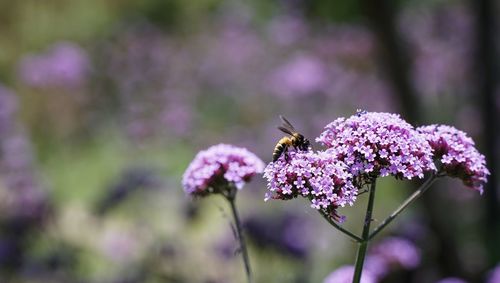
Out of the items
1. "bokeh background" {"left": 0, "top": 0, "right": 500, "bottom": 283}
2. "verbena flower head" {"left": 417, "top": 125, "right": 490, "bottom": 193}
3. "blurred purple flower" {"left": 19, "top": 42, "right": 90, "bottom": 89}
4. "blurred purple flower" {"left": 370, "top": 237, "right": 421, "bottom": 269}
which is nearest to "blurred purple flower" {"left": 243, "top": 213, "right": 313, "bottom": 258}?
"bokeh background" {"left": 0, "top": 0, "right": 500, "bottom": 283}

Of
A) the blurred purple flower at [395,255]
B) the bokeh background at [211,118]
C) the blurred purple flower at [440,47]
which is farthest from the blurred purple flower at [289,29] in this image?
the blurred purple flower at [395,255]

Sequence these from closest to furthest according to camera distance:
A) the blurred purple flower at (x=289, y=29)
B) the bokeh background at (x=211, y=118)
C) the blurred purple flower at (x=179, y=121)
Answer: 1. the bokeh background at (x=211, y=118)
2. the blurred purple flower at (x=179, y=121)
3. the blurred purple flower at (x=289, y=29)

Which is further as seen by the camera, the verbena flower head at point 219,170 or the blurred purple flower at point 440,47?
the blurred purple flower at point 440,47

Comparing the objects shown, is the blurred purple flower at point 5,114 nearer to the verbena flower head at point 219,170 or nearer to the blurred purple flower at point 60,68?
the blurred purple flower at point 60,68

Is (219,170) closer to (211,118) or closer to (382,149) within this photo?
(382,149)

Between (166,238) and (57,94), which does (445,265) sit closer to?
(166,238)

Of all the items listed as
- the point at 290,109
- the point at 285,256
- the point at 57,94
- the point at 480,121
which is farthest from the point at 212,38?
the point at 285,256

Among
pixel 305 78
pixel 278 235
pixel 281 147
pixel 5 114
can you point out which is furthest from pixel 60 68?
pixel 281 147
